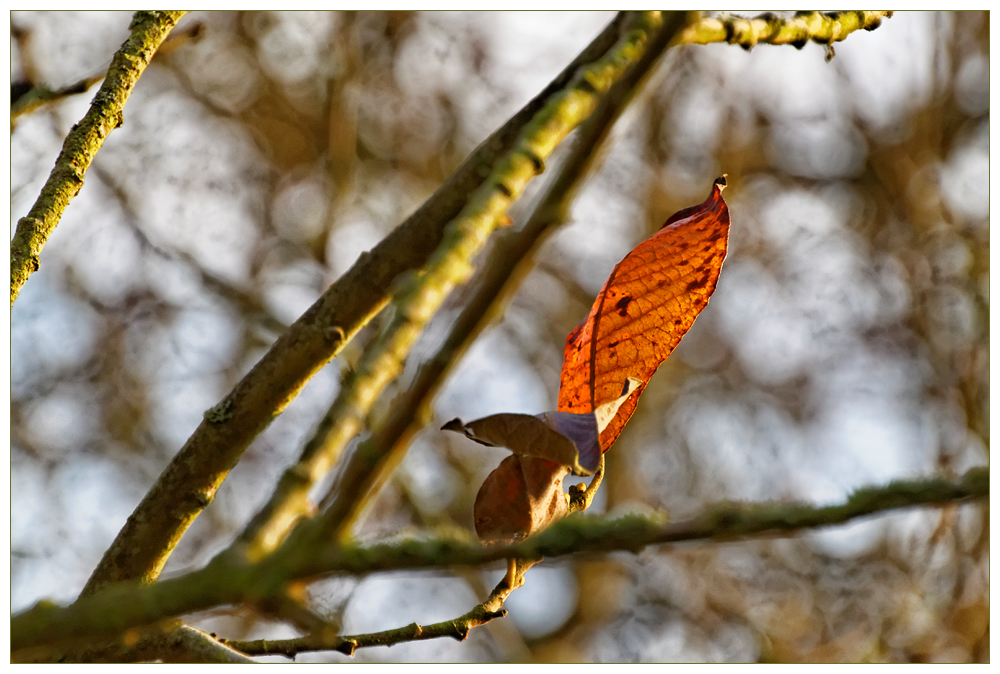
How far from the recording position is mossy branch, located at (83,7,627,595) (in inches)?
22.8

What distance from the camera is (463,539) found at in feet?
0.82

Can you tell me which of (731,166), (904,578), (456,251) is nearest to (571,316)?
(731,166)

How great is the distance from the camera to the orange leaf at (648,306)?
462 millimetres

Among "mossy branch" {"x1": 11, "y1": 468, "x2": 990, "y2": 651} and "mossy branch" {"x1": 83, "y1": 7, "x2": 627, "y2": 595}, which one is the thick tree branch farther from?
"mossy branch" {"x1": 11, "y1": 468, "x2": 990, "y2": 651}

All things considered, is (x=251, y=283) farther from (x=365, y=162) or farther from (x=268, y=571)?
(x=268, y=571)

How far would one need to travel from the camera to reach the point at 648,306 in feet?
1.52

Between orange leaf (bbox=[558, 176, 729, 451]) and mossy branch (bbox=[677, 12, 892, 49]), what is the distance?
0.48 ft

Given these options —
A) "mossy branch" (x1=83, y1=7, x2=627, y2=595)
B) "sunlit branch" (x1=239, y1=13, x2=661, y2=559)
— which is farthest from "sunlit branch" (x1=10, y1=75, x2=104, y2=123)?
"sunlit branch" (x1=239, y1=13, x2=661, y2=559)

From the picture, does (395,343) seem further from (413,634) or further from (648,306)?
(413,634)

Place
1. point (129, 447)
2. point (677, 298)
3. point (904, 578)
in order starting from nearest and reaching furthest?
1. point (677, 298)
2. point (904, 578)
3. point (129, 447)

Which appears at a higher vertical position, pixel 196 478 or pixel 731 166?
pixel 731 166

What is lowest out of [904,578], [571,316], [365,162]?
[904,578]

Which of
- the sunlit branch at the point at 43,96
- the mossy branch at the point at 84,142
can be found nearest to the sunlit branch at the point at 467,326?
the mossy branch at the point at 84,142
